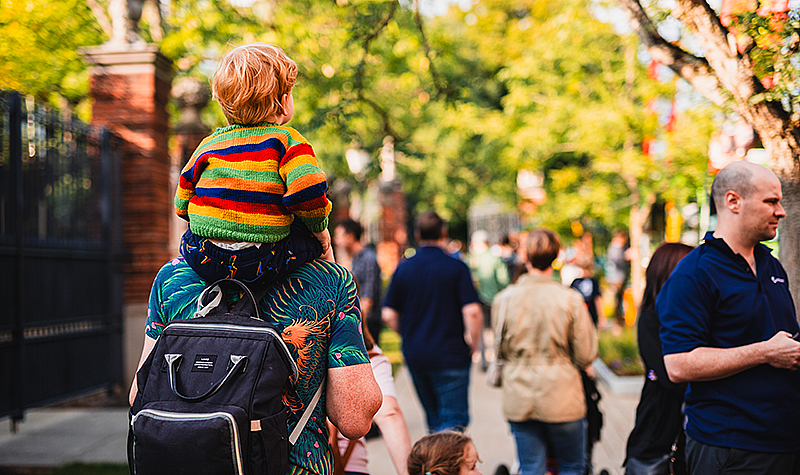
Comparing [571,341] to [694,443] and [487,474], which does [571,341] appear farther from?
[487,474]

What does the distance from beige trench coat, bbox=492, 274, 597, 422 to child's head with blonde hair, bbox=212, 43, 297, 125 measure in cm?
271

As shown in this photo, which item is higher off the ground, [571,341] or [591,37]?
[591,37]

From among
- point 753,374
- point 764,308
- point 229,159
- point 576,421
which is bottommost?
point 576,421

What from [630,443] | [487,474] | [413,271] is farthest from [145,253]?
[630,443]

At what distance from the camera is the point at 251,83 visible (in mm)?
1637

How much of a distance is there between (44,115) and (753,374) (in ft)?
20.5

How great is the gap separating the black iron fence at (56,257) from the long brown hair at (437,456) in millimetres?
4409

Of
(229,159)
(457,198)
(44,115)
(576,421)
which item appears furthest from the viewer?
(457,198)

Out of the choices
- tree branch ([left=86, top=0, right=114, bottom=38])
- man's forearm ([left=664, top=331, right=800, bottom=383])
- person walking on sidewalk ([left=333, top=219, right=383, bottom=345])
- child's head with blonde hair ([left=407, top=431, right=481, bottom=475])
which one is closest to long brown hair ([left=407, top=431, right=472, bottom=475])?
child's head with blonde hair ([left=407, top=431, right=481, bottom=475])

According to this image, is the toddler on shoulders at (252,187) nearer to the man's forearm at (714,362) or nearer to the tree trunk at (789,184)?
the man's forearm at (714,362)

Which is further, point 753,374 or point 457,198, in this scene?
point 457,198

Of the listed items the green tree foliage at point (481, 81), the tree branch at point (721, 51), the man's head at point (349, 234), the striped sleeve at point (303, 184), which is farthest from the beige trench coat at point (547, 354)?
the green tree foliage at point (481, 81)

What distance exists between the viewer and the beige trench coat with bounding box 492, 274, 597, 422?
3.86m

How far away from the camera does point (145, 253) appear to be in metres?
7.59
